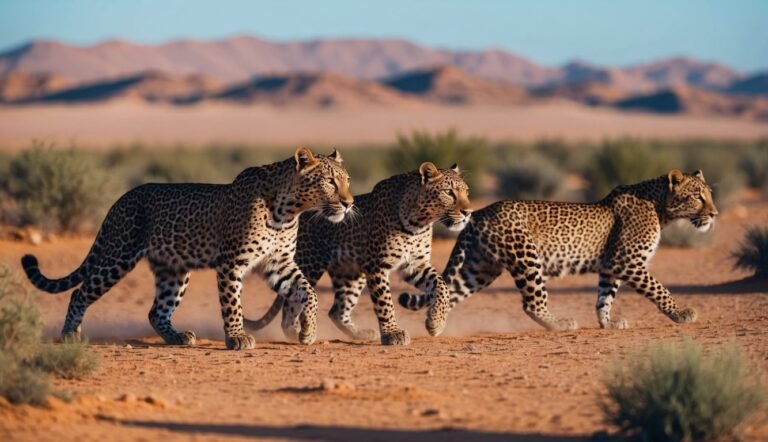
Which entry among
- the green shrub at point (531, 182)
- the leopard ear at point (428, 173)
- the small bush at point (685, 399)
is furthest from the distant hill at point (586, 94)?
the small bush at point (685, 399)

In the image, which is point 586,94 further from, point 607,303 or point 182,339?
Result: point 182,339

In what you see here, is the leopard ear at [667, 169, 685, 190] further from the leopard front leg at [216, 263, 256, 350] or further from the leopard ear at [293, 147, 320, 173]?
the leopard front leg at [216, 263, 256, 350]

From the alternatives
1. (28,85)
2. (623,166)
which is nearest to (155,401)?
(623,166)

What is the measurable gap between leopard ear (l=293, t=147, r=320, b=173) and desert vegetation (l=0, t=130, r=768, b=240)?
903 cm

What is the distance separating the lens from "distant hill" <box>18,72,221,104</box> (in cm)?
13412

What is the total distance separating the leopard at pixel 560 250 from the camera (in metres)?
12.7

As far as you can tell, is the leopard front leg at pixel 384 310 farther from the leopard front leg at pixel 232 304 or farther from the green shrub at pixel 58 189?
the green shrub at pixel 58 189

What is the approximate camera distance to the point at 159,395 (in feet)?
29.8

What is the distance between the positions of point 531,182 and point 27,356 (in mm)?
21427

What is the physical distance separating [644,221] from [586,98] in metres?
135

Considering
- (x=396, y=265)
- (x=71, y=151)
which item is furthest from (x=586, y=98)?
(x=396, y=265)

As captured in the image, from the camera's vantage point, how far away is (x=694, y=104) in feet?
426

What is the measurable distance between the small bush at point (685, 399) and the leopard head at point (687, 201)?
5589 millimetres

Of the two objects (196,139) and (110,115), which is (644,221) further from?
(110,115)
